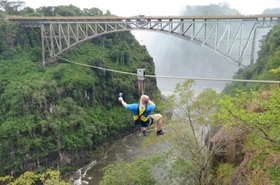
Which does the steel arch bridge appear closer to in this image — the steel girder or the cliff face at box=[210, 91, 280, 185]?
the steel girder

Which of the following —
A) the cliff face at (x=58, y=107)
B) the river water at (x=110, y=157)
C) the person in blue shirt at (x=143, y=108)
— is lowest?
the river water at (x=110, y=157)

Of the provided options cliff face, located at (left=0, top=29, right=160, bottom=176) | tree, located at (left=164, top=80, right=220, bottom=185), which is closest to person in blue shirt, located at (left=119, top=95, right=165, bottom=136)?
tree, located at (left=164, top=80, right=220, bottom=185)

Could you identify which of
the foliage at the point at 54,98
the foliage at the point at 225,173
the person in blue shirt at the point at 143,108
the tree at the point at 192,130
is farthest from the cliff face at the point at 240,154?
the foliage at the point at 54,98

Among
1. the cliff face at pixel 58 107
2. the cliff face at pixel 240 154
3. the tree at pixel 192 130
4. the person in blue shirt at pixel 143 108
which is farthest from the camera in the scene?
the cliff face at pixel 58 107

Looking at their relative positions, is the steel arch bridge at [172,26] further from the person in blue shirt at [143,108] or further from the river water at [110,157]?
the person in blue shirt at [143,108]

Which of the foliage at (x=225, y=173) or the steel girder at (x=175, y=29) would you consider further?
the steel girder at (x=175, y=29)

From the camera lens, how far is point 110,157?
24672 mm

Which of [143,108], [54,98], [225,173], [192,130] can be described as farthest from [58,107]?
[143,108]

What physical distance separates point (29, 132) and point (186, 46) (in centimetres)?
6892

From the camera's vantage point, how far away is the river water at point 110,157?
69.9 ft

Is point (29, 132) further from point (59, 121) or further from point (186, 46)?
point (186, 46)

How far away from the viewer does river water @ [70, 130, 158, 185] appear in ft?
69.9

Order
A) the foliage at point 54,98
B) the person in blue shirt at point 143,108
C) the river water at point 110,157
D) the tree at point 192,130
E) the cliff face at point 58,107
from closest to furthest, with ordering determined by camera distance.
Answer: the person in blue shirt at point 143,108 < the tree at point 192,130 < the river water at point 110,157 < the cliff face at point 58,107 < the foliage at point 54,98

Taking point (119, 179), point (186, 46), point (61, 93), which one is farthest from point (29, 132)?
point (186, 46)
